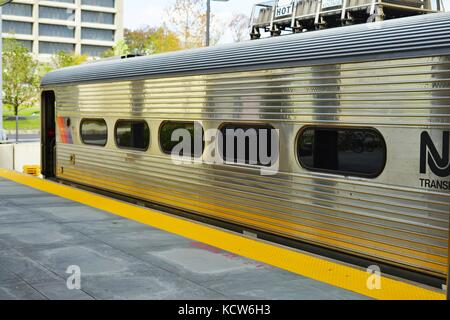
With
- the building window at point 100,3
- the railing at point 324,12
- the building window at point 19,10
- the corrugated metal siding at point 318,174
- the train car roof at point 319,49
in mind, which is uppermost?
the building window at point 100,3

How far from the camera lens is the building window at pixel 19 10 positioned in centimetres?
7394

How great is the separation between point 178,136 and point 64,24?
73.3m

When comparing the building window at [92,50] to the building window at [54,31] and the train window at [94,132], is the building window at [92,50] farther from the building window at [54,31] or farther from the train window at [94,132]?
the train window at [94,132]

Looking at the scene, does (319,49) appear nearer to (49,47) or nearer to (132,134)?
(132,134)

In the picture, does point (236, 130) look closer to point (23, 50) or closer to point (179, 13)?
point (179, 13)

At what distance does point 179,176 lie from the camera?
912 cm

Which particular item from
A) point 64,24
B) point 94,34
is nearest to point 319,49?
point 64,24

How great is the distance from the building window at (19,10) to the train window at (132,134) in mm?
69089

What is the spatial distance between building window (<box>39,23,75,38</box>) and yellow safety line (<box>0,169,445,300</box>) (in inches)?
2791

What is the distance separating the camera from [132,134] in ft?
34.0

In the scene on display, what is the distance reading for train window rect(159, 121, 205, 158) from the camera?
28.5 ft

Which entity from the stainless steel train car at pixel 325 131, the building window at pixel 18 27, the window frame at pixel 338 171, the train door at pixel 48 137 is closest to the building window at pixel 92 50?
the building window at pixel 18 27

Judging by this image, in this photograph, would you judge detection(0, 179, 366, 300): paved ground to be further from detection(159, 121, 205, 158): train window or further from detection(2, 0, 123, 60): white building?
detection(2, 0, 123, 60): white building
